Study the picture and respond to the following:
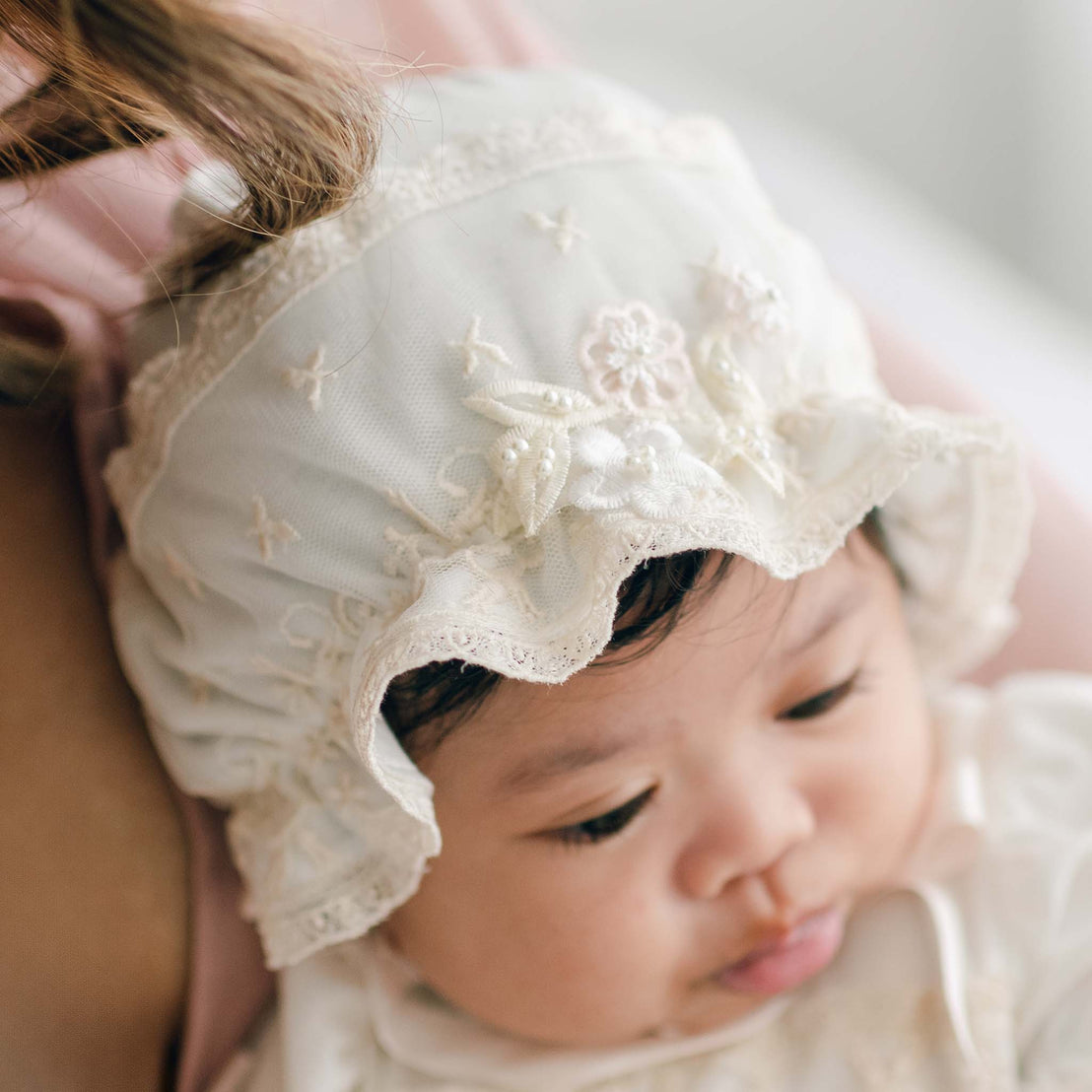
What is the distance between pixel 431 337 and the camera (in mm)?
712

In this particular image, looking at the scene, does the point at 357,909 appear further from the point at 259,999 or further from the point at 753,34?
the point at 753,34

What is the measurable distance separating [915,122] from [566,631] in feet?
5.65

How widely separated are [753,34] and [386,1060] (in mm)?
1790

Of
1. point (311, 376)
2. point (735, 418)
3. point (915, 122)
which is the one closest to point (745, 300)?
point (735, 418)

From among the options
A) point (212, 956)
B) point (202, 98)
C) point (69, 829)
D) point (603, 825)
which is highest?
point (202, 98)

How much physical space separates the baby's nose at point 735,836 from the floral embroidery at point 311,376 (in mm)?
383

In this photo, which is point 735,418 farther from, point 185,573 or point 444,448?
point 185,573

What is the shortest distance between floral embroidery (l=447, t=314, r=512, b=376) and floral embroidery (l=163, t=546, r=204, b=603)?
0.77 feet

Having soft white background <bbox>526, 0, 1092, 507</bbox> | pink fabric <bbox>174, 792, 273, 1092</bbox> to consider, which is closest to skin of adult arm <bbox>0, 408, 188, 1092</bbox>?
pink fabric <bbox>174, 792, 273, 1092</bbox>

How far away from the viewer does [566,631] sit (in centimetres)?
64

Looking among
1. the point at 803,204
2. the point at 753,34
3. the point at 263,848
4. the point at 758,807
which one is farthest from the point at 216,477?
the point at 753,34

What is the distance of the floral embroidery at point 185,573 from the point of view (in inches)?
30.1

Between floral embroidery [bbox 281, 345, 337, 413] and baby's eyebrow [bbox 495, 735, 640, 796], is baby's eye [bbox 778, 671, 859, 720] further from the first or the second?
floral embroidery [bbox 281, 345, 337, 413]

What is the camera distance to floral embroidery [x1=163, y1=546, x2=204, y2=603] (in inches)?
30.1
